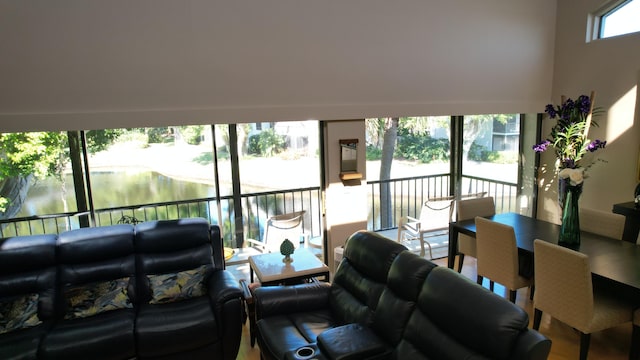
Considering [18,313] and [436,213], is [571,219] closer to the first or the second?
[436,213]

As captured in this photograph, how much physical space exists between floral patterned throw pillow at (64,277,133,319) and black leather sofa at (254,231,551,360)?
1.14 m

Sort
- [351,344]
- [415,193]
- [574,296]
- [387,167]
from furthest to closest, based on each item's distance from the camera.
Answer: [415,193], [387,167], [574,296], [351,344]

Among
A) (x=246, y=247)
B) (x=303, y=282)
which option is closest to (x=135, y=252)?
(x=246, y=247)

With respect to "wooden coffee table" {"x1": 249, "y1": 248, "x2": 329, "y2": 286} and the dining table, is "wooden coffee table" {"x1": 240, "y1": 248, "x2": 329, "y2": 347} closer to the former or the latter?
"wooden coffee table" {"x1": 249, "y1": 248, "x2": 329, "y2": 286}

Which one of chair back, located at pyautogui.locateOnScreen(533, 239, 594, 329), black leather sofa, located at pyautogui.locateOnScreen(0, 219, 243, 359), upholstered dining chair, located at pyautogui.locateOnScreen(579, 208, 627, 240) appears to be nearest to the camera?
chair back, located at pyautogui.locateOnScreen(533, 239, 594, 329)

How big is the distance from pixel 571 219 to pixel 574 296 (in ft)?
2.67

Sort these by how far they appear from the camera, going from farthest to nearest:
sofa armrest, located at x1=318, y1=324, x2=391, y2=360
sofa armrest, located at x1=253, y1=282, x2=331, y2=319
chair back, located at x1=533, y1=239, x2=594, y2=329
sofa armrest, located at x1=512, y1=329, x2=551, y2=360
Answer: sofa armrest, located at x1=253, y1=282, x2=331, y2=319, chair back, located at x1=533, y1=239, x2=594, y2=329, sofa armrest, located at x1=318, y1=324, x2=391, y2=360, sofa armrest, located at x1=512, y1=329, x2=551, y2=360

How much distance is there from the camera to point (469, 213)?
178 inches

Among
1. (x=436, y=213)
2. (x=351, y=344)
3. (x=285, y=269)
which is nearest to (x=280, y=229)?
(x=285, y=269)

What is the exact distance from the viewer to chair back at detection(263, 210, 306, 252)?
4.53 m

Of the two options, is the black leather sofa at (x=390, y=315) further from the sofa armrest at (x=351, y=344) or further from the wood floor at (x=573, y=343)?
the wood floor at (x=573, y=343)

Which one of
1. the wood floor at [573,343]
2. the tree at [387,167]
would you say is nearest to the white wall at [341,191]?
the tree at [387,167]

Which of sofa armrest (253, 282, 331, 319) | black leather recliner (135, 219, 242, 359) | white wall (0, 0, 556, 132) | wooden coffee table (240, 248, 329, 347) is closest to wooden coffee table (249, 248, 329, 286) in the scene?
wooden coffee table (240, 248, 329, 347)

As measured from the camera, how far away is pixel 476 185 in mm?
5543
